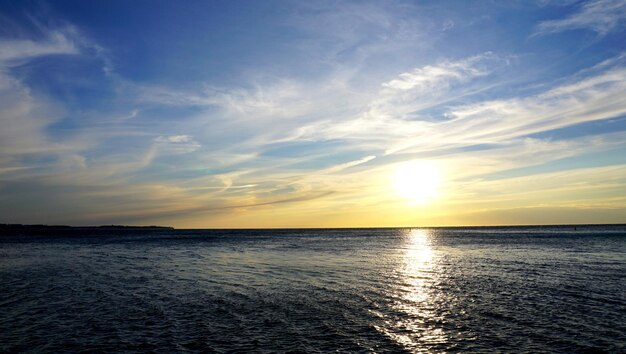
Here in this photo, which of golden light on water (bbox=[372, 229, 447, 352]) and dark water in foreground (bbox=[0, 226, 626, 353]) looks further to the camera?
golden light on water (bbox=[372, 229, 447, 352])

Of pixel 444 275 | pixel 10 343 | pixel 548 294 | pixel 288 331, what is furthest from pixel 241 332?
pixel 444 275

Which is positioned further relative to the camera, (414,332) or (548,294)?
(548,294)

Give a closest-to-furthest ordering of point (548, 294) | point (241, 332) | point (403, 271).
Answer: point (241, 332), point (548, 294), point (403, 271)

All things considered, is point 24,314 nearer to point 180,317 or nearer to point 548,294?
point 180,317

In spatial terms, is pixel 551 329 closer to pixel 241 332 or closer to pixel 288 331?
pixel 288 331

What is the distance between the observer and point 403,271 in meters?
47.4

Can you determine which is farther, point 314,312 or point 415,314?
point 314,312

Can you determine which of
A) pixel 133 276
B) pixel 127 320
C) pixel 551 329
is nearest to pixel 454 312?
pixel 551 329

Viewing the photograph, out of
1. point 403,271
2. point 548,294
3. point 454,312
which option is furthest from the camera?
point 403,271

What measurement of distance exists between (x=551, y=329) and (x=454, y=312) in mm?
5594

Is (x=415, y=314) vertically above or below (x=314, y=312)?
below

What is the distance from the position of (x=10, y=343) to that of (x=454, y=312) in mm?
24356

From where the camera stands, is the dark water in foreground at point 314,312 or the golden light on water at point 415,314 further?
the golden light on water at point 415,314

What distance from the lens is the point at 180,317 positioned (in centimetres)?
2383
